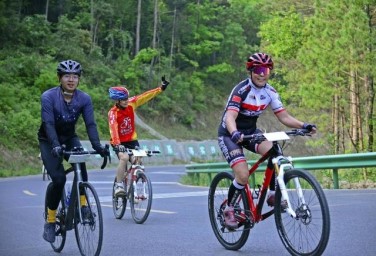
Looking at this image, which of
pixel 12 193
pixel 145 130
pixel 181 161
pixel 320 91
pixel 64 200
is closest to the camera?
pixel 64 200

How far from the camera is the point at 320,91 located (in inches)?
953

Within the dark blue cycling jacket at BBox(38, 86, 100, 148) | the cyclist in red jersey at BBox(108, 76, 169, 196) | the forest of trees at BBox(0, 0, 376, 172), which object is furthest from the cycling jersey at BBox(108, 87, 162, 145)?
the forest of trees at BBox(0, 0, 376, 172)

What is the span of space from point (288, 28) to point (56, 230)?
90.8ft

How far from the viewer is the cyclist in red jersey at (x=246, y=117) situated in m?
7.61

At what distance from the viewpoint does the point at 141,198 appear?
1159 centimetres

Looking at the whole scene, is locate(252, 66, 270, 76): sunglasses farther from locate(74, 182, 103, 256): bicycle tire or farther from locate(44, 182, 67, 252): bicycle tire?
locate(44, 182, 67, 252): bicycle tire

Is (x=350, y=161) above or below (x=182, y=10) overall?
below

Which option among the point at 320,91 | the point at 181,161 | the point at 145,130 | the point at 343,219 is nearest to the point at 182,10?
the point at 145,130

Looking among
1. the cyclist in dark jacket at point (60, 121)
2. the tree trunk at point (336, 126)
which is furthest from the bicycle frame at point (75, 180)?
the tree trunk at point (336, 126)

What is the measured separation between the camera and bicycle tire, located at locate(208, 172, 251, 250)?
7.75 metres

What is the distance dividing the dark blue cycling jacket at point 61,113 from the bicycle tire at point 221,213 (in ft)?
4.89

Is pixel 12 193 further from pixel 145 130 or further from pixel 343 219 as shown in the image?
pixel 145 130

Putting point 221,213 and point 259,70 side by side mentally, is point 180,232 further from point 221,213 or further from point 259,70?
point 259,70

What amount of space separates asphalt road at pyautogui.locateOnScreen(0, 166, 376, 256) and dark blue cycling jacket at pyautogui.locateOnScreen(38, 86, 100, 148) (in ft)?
4.48
